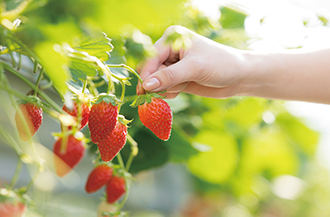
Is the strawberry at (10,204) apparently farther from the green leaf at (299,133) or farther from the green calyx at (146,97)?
the green leaf at (299,133)

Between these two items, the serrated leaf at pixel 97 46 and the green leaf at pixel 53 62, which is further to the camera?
the serrated leaf at pixel 97 46

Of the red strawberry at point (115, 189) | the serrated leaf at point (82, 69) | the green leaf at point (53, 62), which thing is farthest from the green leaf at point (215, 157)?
the green leaf at point (53, 62)

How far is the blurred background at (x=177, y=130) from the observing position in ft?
0.40

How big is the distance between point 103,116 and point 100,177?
9.2 inches

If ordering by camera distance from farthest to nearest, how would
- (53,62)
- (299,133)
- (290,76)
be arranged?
(299,133), (290,76), (53,62)

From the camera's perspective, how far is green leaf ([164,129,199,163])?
76 centimetres

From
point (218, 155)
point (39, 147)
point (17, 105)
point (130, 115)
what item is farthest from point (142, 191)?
point (17, 105)

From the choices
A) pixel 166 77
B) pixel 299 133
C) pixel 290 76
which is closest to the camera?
pixel 166 77

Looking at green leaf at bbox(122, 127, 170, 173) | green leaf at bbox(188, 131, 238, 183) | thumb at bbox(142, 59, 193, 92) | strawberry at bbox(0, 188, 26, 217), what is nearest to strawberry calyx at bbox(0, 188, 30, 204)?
strawberry at bbox(0, 188, 26, 217)

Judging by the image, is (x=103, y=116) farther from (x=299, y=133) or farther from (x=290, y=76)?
(x=299, y=133)

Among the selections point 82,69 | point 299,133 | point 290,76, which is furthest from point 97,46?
point 299,133

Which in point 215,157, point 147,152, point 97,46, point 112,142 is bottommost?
point 215,157

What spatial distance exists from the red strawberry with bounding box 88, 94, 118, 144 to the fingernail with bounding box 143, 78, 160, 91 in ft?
0.20

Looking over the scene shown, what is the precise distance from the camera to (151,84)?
0.40 m
